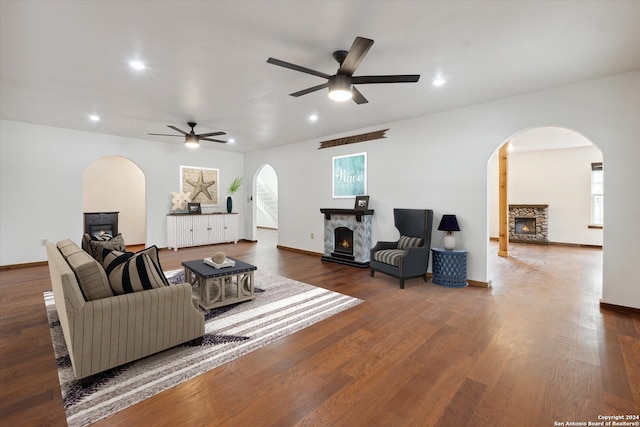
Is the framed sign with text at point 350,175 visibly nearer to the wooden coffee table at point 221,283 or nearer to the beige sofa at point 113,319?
the wooden coffee table at point 221,283

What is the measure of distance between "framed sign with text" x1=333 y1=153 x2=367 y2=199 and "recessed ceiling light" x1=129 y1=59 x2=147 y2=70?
392 centimetres

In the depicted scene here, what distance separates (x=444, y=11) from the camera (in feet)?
Answer: 7.26

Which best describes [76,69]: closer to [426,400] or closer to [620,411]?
[426,400]

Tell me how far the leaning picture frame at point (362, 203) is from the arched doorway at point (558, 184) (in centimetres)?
373

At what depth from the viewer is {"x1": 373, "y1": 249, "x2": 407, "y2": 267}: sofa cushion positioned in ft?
14.1

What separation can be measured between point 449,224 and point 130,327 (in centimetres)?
408

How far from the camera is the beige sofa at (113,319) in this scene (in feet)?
6.36

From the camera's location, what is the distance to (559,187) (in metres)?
8.17

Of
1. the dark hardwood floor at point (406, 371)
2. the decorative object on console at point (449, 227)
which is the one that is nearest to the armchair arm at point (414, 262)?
the decorative object on console at point (449, 227)

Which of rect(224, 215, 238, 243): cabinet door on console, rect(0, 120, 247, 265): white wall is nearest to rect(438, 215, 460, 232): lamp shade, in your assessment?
rect(224, 215, 238, 243): cabinet door on console

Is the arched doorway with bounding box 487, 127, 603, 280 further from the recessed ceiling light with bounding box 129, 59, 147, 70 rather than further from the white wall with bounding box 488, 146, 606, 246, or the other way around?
the recessed ceiling light with bounding box 129, 59, 147, 70

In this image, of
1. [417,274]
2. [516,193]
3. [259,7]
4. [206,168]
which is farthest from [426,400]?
[516,193]

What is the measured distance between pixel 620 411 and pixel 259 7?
12.0 feet

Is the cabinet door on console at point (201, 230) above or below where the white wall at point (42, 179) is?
below
